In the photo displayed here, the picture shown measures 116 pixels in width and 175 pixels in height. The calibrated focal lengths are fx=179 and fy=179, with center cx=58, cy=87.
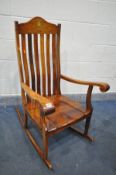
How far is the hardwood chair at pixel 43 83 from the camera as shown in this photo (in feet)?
4.42

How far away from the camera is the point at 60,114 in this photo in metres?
1.43

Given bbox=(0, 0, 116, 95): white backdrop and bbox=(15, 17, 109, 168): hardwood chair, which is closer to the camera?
bbox=(15, 17, 109, 168): hardwood chair

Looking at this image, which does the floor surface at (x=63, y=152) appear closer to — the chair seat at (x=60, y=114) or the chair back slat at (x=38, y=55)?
the chair seat at (x=60, y=114)

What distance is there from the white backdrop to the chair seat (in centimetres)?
67

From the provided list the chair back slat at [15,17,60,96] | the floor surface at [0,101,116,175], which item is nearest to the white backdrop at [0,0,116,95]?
the chair back slat at [15,17,60,96]

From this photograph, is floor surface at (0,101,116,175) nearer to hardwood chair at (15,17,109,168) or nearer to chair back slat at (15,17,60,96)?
hardwood chair at (15,17,109,168)

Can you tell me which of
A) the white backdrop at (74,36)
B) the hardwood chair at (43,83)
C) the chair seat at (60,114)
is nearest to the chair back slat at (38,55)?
the hardwood chair at (43,83)

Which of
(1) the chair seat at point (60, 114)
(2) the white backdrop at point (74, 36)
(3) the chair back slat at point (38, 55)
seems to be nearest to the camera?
(1) the chair seat at point (60, 114)

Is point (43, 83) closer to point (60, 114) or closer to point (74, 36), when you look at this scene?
point (60, 114)

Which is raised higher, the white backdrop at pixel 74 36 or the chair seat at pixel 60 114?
the white backdrop at pixel 74 36

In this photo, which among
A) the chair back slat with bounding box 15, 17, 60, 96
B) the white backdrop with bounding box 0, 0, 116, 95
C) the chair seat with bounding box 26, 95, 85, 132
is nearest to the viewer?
the chair seat with bounding box 26, 95, 85, 132

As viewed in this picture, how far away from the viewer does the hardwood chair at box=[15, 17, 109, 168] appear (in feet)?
4.42

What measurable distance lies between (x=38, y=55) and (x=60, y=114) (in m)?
0.55

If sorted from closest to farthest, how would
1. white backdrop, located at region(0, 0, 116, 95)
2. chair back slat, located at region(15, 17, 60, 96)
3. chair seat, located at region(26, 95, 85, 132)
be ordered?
chair seat, located at region(26, 95, 85, 132) < chair back slat, located at region(15, 17, 60, 96) < white backdrop, located at region(0, 0, 116, 95)
